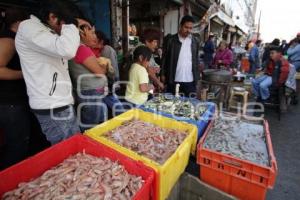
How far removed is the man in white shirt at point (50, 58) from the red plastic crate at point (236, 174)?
5.12 feet

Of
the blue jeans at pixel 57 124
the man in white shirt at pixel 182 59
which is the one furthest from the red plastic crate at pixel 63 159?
the man in white shirt at pixel 182 59

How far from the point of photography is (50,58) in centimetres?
185

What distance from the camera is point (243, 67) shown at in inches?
468

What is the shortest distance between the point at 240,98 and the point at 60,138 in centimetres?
611

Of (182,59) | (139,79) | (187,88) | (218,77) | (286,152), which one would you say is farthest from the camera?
(218,77)

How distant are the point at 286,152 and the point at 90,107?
3.85 metres

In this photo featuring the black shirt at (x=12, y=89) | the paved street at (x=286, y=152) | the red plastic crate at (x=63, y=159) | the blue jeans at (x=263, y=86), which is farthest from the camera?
the blue jeans at (x=263, y=86)

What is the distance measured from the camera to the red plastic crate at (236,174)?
1874 mm

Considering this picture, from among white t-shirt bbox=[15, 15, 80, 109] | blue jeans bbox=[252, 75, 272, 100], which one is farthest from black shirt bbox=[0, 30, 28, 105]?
blue jeans bbox=[252, 75, 272, 100]

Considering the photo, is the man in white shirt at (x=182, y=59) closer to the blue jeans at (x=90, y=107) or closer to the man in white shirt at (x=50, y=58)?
the blue jeans at (x=90, y=107)

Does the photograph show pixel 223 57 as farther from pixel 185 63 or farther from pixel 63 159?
pixel 63 159

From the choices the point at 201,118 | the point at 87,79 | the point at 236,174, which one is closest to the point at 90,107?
the point at 87,79

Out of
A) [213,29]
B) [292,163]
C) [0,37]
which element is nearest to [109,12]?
[0,37]

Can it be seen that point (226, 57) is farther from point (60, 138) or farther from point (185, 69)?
point (60, 138)
